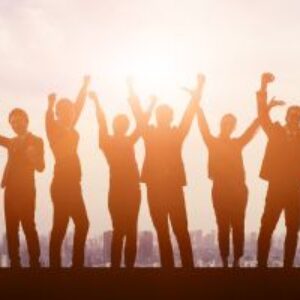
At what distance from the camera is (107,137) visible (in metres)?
9.46

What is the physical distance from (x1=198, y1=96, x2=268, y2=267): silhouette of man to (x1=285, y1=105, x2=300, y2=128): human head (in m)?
0.56

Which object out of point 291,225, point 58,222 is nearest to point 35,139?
point 58,222

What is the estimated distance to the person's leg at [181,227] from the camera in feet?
29.6

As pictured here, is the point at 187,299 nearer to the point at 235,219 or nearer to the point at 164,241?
the point at 164,241

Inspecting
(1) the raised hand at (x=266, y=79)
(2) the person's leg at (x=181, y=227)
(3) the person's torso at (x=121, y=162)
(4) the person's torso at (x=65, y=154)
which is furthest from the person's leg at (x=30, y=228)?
(1) the raised hand at (x=266, y=79)

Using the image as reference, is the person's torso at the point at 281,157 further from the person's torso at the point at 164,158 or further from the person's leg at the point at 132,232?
the person's leg at the point at 132,232

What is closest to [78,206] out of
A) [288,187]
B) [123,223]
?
[123,223]

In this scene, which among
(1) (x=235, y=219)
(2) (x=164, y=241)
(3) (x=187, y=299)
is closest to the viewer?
(3) (x=187, y=299)

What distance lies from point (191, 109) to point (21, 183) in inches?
96.4

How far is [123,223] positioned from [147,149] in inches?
40.4

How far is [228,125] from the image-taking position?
983 cm

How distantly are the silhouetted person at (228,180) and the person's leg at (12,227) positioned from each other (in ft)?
8.86

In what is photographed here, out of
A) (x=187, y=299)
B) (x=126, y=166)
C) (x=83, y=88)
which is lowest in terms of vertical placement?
(x=187, y=299)

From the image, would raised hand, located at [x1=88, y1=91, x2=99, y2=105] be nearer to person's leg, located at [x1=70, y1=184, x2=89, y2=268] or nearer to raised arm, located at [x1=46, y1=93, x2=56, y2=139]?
raised arm, located at [x1=46, y1=93, x2=56, y2=139]
